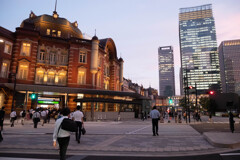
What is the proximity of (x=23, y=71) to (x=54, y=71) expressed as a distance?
5288mm

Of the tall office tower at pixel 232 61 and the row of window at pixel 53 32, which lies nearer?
the row of window at pixel 53 32

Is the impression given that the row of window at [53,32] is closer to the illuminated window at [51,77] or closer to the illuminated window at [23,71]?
the illuminated window at [51,77]

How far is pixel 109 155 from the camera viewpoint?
6574mm

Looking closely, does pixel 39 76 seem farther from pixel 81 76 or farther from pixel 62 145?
pixel 62 145

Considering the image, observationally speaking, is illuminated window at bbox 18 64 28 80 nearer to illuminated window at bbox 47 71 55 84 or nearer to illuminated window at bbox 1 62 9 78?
illuminated window at bbox 1 62 9 78

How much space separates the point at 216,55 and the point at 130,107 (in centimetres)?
18687

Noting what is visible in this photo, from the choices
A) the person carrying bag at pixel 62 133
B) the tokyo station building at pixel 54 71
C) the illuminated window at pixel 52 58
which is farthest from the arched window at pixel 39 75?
the person carrying bag at pixel 62 133

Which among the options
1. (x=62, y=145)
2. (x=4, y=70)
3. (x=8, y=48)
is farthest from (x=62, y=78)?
(x=62, y=145)

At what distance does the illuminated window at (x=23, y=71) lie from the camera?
30.7 metres

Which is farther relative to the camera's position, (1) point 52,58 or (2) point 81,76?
(2) point 81,76

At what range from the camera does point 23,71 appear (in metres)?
31.1

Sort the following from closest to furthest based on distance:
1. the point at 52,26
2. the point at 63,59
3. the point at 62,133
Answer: the point at 62,133 < the point at 63,59 < the point at 52,26

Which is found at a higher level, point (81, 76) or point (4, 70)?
point (81, 76)

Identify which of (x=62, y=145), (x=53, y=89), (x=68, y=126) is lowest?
(x=62, y=145)
